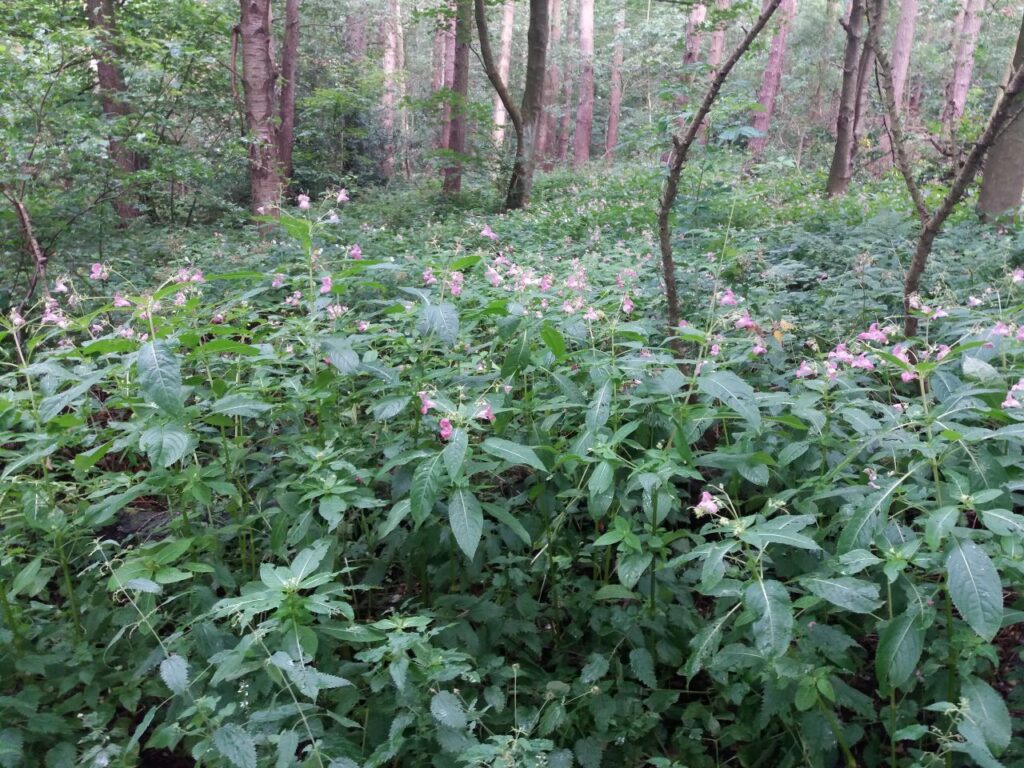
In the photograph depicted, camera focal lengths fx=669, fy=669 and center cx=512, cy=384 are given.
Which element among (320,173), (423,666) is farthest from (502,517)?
(320,173)

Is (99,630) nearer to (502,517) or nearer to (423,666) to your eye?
(423,666)

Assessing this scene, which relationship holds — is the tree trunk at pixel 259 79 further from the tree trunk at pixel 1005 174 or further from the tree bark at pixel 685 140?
the tree trunk at pixel 1005 174

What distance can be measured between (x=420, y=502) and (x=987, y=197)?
6759mm

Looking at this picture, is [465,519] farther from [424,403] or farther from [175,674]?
[175,674]

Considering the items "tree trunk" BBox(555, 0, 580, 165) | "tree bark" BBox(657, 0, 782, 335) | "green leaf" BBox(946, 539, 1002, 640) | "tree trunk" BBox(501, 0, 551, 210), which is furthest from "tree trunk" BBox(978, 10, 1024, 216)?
"tree trunk" BBox(555, 0, 580, 165)

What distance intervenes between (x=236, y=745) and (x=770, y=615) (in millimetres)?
1367

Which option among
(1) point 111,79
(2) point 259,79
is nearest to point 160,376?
(2) point 259,79

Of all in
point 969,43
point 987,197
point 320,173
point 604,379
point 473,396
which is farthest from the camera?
point 969,43

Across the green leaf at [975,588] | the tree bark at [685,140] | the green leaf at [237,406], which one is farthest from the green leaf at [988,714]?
the green leaf at [237,406]

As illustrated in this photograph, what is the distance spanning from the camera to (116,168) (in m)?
7.52

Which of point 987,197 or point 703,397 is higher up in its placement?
point 987,197

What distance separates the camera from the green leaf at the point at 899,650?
169 centimetres

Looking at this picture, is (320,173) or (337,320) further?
(320,173)

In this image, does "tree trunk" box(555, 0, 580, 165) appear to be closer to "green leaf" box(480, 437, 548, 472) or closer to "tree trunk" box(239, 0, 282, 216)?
"tree trunk" box(239, 0, 282, 216)
